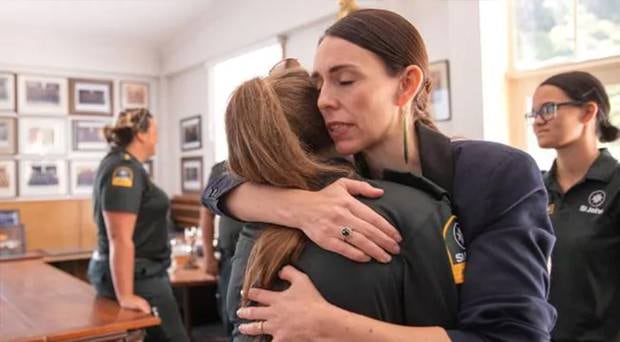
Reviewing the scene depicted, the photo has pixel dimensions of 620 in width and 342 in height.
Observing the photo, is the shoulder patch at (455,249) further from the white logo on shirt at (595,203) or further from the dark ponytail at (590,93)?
the dark ponytail at (590,93)

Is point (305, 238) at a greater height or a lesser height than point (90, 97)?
lesser

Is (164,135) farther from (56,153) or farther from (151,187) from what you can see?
(151,187)

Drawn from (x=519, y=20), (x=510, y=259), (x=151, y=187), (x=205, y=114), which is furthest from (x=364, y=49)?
(x=205, y=114)

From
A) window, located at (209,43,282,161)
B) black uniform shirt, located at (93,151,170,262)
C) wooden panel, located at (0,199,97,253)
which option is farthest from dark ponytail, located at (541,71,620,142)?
wooden panel, located at (0,199,97,253)

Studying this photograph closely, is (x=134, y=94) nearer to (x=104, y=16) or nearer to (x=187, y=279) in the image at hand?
(x=104, y=16)

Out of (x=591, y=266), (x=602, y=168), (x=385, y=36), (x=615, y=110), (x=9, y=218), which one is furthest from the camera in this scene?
(x=9, y=218)

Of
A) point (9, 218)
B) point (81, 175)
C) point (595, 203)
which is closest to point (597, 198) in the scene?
point (595, 203)

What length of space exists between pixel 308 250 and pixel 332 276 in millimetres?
62

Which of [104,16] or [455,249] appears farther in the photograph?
[104,16]

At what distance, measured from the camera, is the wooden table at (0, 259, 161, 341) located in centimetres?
188

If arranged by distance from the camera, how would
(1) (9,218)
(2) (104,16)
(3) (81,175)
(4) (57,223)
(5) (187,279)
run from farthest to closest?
(3) (81,175) < (4) (57,223) < (2) (104,16) < (1) (9,218) < (5) (187,279)

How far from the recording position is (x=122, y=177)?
227 cm

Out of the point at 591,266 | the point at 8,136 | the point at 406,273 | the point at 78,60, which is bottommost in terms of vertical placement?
the point at 591,266

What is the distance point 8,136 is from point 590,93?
5409 mm
